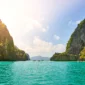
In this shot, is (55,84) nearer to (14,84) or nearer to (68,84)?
(68,84)

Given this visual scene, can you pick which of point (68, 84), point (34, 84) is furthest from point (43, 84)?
point (68, 84)

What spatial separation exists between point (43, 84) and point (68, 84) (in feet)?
13.0

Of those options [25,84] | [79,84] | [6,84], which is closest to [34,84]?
[25,84]

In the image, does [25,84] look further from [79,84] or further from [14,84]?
[79,84]

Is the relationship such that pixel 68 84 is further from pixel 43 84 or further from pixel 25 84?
pixel 25 84

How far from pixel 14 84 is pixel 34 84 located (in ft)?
10.3

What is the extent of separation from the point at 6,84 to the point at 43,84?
5829mm

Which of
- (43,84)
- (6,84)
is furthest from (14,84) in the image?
(43,84)

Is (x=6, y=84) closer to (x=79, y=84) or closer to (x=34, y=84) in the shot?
(x=34, y=84)

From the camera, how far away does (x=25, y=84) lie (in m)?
32.7

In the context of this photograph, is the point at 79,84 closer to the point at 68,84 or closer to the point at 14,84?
the point at 68,84

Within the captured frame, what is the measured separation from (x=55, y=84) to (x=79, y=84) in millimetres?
3843

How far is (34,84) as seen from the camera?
3294 centimetres

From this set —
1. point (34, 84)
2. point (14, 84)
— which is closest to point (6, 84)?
point (14, 84)
